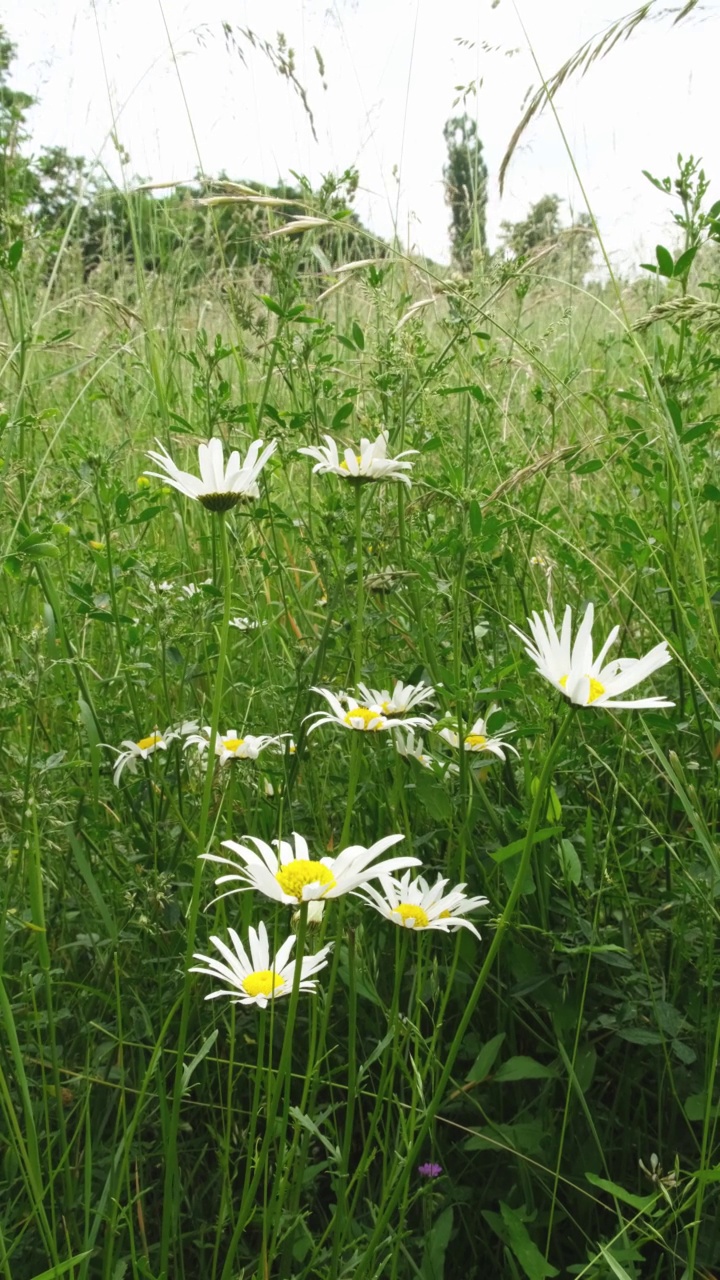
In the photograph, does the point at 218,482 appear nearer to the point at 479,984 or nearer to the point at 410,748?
the point at 410,748

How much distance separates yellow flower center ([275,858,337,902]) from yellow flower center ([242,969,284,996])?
4.3 inches

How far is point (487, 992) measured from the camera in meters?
1.11

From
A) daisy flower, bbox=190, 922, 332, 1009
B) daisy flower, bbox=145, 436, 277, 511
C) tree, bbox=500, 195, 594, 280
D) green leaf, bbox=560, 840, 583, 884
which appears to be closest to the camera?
daisy flower, bbox=190, 922, 332, 1009

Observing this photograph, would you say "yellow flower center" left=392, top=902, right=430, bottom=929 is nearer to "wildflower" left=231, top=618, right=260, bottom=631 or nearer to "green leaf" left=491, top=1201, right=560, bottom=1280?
"green leaf" left=491, top=1201, right=560, bottom=1280

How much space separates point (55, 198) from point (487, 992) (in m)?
3.57

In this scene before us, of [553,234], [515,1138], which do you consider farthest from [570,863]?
[553,234]

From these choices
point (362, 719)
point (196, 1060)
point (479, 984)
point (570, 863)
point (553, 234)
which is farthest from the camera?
point (553, 234)

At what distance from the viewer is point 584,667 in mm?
841

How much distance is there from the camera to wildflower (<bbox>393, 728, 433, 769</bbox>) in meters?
1.15

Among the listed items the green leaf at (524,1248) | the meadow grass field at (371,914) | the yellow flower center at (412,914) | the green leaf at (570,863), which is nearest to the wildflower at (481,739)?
the meadow grass field at (371,914)

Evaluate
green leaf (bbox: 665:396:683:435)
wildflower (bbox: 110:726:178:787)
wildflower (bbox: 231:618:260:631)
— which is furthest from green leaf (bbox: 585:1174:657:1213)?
green leaf (bbox: 665:396:683:435)

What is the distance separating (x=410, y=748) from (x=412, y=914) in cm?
31

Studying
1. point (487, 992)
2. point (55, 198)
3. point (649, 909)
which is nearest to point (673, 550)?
point (649, 909)

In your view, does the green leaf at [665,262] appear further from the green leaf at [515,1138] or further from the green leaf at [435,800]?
the green leaf at [515,1138]
